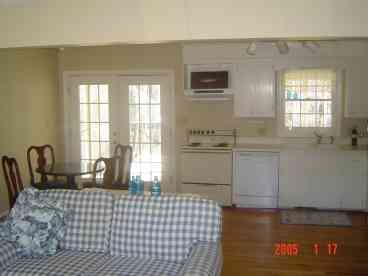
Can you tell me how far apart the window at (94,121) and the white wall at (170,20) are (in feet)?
10.3

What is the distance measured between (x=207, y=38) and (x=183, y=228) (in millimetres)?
1469

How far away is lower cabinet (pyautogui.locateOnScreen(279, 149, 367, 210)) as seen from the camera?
5.62 m

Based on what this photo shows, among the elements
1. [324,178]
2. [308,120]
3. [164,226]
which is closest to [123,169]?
[164,226]

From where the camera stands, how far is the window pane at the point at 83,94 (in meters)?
6.91

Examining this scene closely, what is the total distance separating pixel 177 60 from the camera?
6555mm

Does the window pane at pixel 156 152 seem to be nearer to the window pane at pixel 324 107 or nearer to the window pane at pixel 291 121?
the window pane at pixel 291 121

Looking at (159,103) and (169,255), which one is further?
(159,103)

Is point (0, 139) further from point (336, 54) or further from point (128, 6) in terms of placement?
point (336, 54)

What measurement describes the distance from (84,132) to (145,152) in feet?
3.56

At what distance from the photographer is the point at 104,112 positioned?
687 centimetres

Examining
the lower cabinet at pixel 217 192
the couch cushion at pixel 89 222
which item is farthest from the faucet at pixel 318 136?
the couch cushion at pixel 89 222

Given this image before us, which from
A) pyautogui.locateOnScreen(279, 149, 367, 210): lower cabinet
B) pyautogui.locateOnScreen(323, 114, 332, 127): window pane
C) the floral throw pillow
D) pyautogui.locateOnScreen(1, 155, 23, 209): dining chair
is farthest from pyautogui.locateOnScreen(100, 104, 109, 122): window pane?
the floral throw pillow

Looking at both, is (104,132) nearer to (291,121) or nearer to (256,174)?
(256,174)

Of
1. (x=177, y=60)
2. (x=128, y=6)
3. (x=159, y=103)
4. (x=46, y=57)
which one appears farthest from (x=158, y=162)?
(x=128, y=6)
